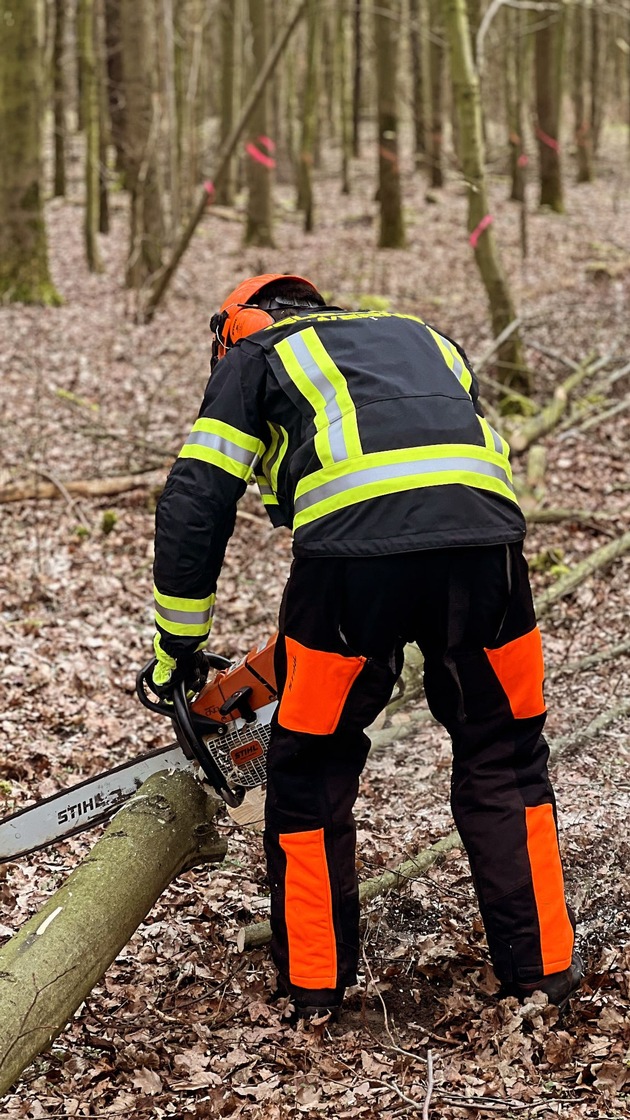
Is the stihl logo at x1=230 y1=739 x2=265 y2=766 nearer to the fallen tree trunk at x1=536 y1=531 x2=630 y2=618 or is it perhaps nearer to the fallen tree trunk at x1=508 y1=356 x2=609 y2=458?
the fallen tree trunk at x1=536 y1=531 x2=630 y2=618

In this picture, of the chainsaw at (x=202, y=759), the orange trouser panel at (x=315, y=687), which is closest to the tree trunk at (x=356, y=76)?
the chainsaw at (x=202, y=759)

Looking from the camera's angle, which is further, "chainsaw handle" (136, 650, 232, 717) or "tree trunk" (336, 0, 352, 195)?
"tree trunk" (336, 0, 352, 195)

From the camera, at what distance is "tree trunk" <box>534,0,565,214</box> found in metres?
18.0

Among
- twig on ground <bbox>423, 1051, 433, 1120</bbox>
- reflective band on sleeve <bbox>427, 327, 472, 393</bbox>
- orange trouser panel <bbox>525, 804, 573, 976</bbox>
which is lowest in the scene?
twig on ground <bbox>423, 1051, 433, 1120</bbox>

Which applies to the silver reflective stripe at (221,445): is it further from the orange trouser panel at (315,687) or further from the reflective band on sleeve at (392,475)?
the orange trouser panel at (315,687)

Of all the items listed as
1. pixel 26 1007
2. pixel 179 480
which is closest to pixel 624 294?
pixel 179 480

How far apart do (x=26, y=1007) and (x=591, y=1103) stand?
1.47 meters

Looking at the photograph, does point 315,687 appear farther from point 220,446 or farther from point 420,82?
point 420,82

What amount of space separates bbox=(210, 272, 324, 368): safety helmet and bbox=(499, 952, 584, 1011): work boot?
2066mm

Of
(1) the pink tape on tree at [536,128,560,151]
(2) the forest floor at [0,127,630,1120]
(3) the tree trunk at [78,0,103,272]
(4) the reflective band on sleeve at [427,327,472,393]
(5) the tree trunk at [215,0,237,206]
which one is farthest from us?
Result: (5) the tree trunk at [215,0,237,206]

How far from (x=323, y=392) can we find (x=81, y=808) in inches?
61.1

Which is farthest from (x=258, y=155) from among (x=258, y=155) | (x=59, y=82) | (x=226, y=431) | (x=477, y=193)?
(x=226, y=431)

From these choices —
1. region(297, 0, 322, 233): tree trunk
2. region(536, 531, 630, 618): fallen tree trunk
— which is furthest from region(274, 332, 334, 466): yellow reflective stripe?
region(297, 0, 322, 233): tree trunk

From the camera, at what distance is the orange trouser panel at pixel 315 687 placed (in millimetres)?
2814
